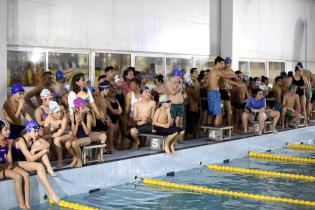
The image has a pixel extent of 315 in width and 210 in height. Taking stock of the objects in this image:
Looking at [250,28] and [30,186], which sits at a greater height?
[250,28]

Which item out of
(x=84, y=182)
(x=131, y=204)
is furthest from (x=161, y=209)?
(x=84, y=182)

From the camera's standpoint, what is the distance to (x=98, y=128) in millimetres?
8398

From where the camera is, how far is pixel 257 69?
57.0 feet

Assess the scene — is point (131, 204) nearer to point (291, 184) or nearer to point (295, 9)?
point (291, 184)

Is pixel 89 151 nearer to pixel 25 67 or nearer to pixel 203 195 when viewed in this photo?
pixel 203 195


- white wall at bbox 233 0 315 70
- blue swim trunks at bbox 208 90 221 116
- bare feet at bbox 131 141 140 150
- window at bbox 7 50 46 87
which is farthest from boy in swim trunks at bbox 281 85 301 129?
window at bbox 7 50 46 87

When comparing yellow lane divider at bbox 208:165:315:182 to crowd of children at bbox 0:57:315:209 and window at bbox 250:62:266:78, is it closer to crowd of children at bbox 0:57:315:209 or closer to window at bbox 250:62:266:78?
crowd of children at bbox 0:57:315:209

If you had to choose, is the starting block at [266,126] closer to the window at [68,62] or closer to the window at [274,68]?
the window at [68,62]

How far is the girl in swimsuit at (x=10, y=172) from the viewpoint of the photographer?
625cm

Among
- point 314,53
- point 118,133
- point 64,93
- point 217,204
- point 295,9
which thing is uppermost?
point 295,9

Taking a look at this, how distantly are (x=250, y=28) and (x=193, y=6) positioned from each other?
2982 millimetres

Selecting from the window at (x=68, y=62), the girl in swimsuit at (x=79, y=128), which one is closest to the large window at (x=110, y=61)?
the window at (x=68, y=62)

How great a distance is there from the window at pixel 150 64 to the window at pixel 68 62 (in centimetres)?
180

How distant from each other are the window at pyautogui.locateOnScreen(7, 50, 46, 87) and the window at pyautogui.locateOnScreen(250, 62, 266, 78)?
890 centimetres
